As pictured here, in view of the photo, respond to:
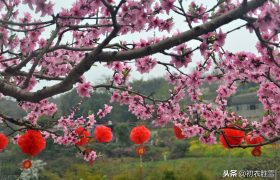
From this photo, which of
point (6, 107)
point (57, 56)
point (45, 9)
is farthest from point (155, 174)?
point (6, 107)

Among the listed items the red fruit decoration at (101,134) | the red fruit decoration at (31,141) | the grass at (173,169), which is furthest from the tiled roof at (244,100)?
the red fruit decoration at (31,141)

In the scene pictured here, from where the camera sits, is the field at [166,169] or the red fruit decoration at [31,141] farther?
the field at [166,169]

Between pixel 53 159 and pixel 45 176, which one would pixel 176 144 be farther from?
pixel 45 176

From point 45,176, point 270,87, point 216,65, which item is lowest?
point 45,176

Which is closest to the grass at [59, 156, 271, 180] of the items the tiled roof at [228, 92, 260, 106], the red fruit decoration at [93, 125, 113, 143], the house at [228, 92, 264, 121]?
the red fruit decoration at [93, 125, 113, 143]

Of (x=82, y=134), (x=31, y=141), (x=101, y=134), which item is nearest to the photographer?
(x=31, y=141)

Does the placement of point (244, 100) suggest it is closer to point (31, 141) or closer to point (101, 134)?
point (101, 134)

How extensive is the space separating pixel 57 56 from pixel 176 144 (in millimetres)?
16204

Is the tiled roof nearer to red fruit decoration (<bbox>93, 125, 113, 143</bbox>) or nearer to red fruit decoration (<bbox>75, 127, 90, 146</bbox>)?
red fruit decoration (<bbox>93, 125, 113, 143</bbox>)

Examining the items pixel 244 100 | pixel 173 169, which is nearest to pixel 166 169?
pixel 173 169

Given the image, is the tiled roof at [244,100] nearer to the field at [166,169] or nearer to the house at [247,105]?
the house at [247,105]

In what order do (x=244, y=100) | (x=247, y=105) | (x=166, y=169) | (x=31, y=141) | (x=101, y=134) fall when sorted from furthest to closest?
(x=244, y=100) < (x=247, y=105) < (x=166, y=169) < (x=101, y=134) < (x=31, y=141)

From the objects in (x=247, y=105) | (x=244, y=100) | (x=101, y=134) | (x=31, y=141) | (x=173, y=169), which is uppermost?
(x=244, y=100)

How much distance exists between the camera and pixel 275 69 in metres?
3.50
